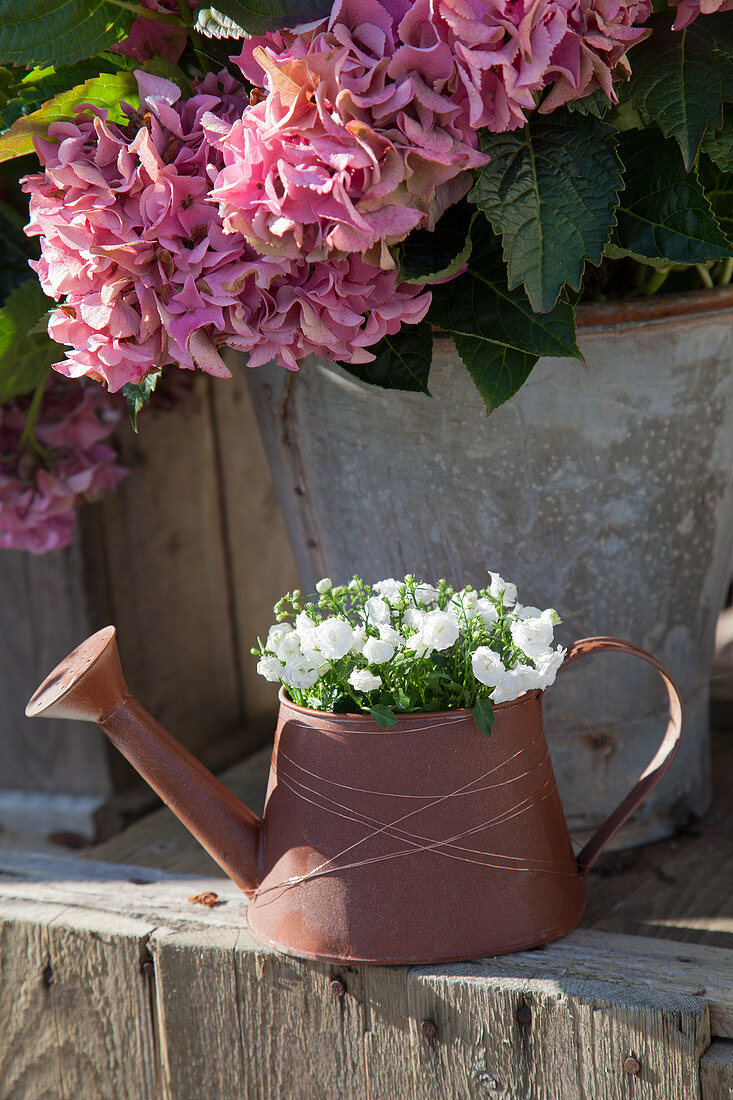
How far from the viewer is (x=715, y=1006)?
1.86 feet

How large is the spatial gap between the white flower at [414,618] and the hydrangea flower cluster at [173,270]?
0.16 m

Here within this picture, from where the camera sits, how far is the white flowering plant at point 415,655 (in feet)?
1.88

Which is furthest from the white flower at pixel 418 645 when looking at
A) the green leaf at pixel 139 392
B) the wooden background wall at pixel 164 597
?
the wooden background wall at pixel 164 597

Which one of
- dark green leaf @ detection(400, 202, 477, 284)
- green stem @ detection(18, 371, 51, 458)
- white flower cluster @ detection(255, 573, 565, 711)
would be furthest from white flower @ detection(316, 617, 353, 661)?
green stem @ detection(18, 371, 51, 458)

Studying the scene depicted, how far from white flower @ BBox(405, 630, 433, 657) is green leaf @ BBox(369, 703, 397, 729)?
1.4 inches

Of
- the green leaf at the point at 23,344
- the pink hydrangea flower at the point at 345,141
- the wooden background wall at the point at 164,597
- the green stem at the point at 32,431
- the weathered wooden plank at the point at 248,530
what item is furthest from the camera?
the weathered wooden plank at the point at 248,530

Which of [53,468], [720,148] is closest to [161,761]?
[53,468]

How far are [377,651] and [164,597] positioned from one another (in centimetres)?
69

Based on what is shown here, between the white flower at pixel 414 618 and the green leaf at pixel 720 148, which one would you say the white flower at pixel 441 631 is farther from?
the green leaf at pixel 720 148

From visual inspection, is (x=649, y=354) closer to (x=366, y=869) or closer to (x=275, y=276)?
(x=275, y=276)

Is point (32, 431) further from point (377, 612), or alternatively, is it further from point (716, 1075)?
point (716, 1075)

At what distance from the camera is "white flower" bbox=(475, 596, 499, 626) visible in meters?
0.62

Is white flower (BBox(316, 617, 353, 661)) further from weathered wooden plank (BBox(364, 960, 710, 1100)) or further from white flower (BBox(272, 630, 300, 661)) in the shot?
weathered wooden plank (BBox(364, 960, 710, 1100))

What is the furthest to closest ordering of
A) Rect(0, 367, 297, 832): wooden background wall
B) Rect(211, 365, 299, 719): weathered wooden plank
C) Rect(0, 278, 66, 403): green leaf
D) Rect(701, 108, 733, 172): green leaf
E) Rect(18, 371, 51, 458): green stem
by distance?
Rect(211, 365, 299, 719): weathered wooden plank, Rect(0, 367, 297, 832): wooden background wall, Rect(18, 371, 51, 458): green stem, Rect(0, 278, 66, 403): green leaf, Rect(701, 108, 733, 172): green leaf
